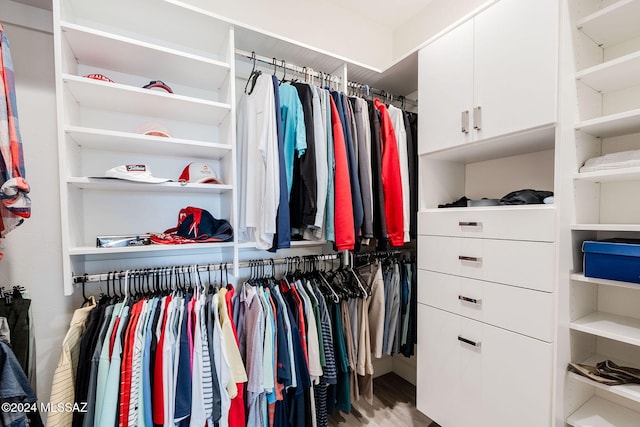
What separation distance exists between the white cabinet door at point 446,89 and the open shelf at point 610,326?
96cm

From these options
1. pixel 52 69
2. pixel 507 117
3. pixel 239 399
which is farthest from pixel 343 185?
pixel 52 69

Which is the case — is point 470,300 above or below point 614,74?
below

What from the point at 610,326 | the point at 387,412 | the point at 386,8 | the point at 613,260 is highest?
the point at 386,8

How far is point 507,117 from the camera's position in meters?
1.23

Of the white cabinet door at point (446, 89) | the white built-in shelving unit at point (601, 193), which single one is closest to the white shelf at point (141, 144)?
the white cabinet door at point (446, 89)

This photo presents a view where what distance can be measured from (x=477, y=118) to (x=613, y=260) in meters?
0.81

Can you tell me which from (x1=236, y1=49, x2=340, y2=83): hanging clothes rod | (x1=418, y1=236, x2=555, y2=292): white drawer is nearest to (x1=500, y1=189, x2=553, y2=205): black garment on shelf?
(x1=418, y1=236, x2=555, y2=292): white drawer

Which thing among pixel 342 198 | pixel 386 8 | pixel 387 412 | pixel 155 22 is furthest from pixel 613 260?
pixel 155 22

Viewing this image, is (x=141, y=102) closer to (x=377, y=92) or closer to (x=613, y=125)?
(x=377, y=92)

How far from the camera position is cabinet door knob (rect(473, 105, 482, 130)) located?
1.33 meters

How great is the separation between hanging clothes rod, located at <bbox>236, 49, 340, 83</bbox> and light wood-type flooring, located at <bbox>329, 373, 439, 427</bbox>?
7.49 feet

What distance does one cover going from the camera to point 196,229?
1.45 metres

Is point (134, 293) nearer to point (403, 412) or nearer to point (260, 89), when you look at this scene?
point (260, 89)

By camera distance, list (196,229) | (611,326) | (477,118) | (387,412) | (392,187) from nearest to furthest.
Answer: (611,326)
(477,118)
(196,229)
(392,187)
(387,412)
